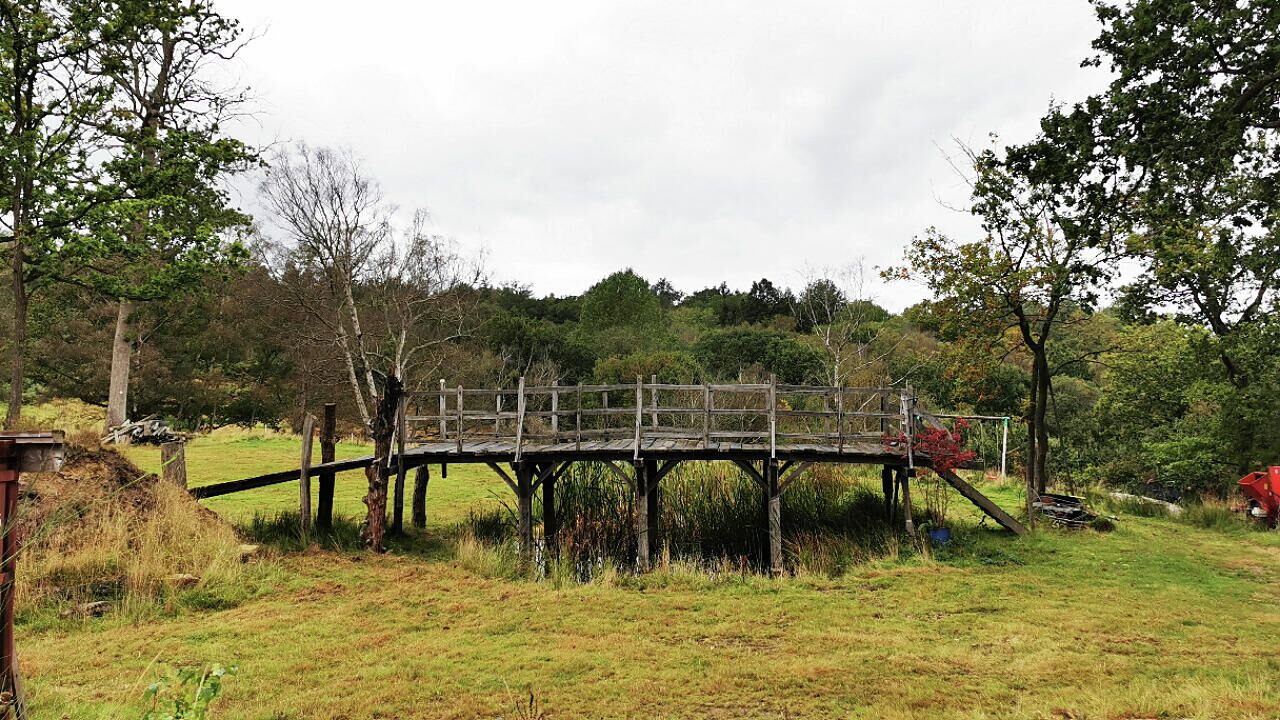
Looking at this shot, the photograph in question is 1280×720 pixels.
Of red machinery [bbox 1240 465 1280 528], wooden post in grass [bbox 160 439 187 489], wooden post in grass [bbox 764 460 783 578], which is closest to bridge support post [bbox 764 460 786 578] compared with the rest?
wooden post in grass [bbox 764 460 783 578]

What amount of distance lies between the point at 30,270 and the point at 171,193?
3676 mm

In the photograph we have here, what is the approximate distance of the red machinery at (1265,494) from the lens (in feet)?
47.6

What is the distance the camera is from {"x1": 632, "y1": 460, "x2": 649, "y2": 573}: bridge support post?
41.8 ft

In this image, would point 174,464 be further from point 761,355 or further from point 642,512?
point 761,355

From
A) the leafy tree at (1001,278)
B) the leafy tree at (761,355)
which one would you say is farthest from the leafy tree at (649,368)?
the leafy tree at (1001,278)

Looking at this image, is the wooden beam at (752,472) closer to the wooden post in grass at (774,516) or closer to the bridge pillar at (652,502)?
the wooden post in grass at (774,516)

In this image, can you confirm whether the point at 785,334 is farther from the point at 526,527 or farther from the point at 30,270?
the point at 30,270

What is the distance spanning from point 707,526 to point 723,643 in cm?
718

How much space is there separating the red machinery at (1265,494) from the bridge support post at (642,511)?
1309 cm

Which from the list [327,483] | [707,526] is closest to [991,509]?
[707,526]

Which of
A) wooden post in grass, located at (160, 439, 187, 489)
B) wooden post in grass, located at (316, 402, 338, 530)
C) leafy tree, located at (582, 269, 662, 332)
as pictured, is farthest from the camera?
leafy tree, located at (582, 269, 662, 332)

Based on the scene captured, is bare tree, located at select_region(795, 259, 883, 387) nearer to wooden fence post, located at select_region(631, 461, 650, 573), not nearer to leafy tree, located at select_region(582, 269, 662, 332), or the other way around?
leafy tree, located at select_region(582, 269, 662, 332)

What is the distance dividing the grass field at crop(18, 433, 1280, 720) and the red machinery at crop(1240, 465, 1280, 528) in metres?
2.69

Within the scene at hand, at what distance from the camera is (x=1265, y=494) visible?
1503 cm
